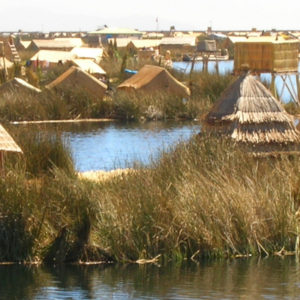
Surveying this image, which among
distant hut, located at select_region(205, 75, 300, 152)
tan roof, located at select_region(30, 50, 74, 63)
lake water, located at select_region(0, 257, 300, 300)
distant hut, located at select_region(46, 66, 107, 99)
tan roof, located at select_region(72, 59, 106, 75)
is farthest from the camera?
tan roof, located at select_region(30, 50, 74, 63)

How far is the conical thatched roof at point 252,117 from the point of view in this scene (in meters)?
18.6

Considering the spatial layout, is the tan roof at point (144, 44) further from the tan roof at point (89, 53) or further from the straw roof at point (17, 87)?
the straw roof at point (17, 87)

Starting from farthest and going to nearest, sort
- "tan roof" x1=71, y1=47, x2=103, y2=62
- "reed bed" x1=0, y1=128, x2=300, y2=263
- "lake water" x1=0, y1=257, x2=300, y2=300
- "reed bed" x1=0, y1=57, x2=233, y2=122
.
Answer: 1. "tan roof" x1=71, y1=47, x2=103, y2=62
2. "reed bed" x1=0, y1=57, x2=233, y2=122
3. "reed bed" x1=0, y1=128, x2=300, y2=263
4. "lake water" x1=0, y1=257, x2=300, y2=300

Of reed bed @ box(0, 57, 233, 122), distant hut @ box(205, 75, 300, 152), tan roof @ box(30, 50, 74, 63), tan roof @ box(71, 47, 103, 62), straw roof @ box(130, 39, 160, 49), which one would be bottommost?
straw roof @ box(130, 39, 160, 49)

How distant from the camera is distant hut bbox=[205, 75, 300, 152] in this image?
18578 millimetres

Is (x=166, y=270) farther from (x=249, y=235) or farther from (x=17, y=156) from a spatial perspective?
(x=17, y=156)

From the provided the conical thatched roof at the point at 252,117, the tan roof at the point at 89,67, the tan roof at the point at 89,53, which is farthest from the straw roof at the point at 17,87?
the tan roof at the point at 89,53

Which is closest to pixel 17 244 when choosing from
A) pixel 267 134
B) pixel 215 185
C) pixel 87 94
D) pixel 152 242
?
pixel 152 242

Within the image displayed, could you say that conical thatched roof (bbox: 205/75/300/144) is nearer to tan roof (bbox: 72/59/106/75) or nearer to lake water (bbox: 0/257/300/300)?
lake water (bbox: 0/257/300/300)

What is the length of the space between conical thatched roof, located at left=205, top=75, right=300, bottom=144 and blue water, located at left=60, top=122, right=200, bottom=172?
5.12 meters

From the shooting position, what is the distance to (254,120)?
18750mm

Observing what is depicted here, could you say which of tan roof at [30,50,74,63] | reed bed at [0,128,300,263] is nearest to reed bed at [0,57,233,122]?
tan roof at [30,50,74,63]

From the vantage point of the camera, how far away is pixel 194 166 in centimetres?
1606

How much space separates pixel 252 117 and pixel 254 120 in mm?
66
